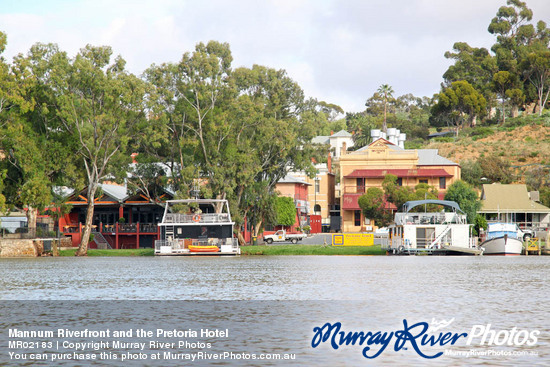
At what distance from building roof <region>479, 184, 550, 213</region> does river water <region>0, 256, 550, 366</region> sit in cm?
4784

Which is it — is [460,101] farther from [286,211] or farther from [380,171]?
[286,211]

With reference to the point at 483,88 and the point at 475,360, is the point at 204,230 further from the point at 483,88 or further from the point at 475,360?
the point at 483,88

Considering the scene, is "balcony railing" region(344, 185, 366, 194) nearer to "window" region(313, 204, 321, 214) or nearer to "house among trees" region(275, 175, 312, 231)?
"house among trees" region(275, 175, 312, 231)

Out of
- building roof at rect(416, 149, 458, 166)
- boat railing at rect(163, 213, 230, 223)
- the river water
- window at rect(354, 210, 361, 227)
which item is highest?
building roof at rect(416, 149, 458, 166)

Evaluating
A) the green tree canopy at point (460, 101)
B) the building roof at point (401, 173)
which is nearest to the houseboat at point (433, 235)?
the building roof at point (401, 173)

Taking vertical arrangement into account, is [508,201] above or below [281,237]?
above

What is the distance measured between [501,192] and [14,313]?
75249mm

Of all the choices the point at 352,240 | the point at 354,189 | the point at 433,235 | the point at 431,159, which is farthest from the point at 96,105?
the point at 431,159

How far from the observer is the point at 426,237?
63.7 metres

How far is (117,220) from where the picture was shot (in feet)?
266

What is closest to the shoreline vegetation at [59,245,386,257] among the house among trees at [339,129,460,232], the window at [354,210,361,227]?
the house among trees at [339,129,460,232]

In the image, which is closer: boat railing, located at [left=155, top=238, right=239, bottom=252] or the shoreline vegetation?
boat railing, located at [left=155, top=238, right=239, bottom=252]

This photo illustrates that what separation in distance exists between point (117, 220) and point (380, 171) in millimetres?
40798

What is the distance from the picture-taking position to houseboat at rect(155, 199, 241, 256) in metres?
63.7
